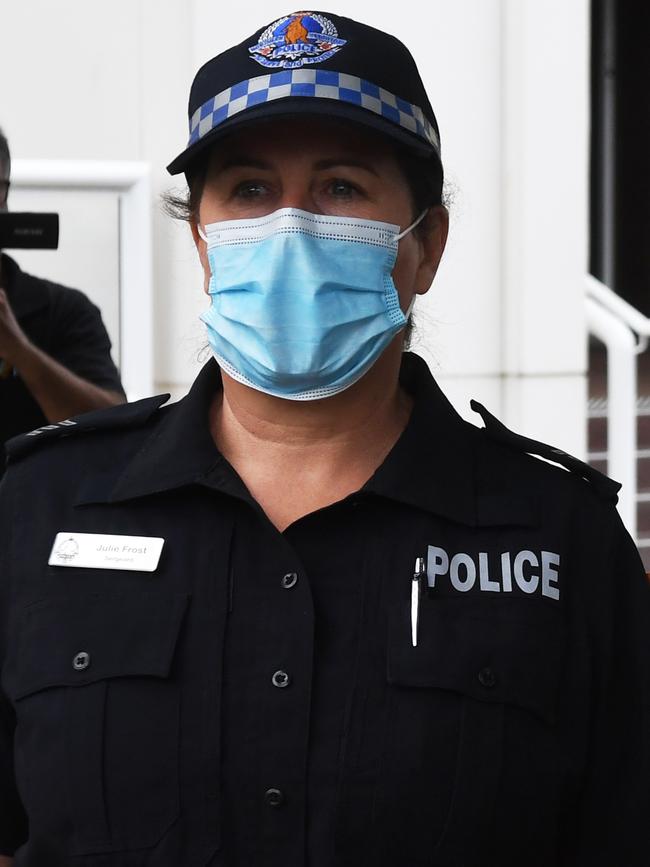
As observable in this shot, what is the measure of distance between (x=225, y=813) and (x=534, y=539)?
0.46 meters

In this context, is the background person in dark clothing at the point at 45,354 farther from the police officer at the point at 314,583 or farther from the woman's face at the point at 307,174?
the woman's face at the point at 307,174

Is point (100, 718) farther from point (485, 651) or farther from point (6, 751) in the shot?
point (485, 651)

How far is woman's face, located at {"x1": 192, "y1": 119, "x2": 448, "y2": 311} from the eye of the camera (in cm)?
158

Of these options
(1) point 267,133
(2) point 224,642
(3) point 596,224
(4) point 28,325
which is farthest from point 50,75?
(3) point 596,224

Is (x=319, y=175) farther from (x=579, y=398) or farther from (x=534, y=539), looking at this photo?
(x=579, y=398)

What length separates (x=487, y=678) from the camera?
58.8 inches

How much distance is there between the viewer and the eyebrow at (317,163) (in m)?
1.58

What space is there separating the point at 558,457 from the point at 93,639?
605mm

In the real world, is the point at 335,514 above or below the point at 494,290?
below

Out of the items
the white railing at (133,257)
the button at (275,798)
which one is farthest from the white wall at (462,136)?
the button at (275,798)

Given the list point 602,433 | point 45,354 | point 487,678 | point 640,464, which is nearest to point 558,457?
point 487,678

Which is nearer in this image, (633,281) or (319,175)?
(319,175)

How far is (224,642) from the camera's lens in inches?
58.8

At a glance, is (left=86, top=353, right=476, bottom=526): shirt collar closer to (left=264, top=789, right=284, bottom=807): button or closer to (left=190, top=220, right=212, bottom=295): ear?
(left=190, top=220, right=212, bottom=295): ear
